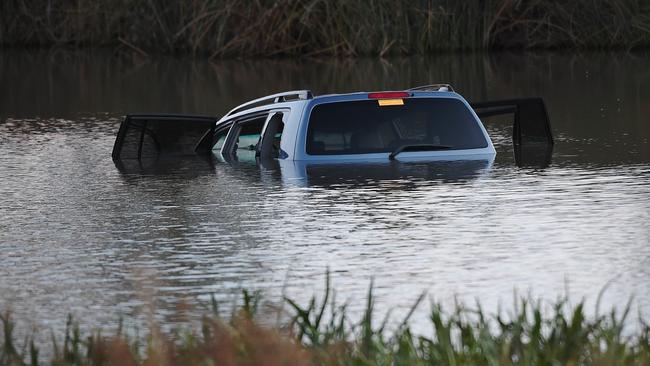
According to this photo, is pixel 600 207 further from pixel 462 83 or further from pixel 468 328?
pixel 462 83

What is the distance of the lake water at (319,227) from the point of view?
10.5m

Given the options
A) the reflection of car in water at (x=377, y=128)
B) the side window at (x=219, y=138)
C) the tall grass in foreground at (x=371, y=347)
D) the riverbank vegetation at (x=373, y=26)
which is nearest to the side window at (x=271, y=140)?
the reflection of car in water at (x=377, y=128)

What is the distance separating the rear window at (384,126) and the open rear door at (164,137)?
2.73m

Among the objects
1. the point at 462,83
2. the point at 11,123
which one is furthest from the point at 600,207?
the point at 462,83

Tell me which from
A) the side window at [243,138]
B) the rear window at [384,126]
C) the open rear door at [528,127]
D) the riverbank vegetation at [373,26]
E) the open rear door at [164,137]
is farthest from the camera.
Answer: the riverbank vegetation at [373,26]

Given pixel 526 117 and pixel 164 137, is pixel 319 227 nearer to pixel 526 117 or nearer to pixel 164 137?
pixel 164 137

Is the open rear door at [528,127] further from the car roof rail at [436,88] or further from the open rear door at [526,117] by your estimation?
the car roof rail at [436,88]

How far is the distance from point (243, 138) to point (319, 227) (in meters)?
5.90

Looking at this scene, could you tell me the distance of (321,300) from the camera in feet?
32.9

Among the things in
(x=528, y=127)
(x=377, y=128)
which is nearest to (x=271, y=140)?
(x=377, y=128)

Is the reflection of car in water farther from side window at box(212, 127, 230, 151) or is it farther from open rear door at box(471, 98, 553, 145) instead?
side window at box(212, 127, 230, 151)

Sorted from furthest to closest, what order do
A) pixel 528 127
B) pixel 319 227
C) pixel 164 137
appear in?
pixel 528 127
pixel 164 137
pixel 319 227

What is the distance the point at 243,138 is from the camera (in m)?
19.3

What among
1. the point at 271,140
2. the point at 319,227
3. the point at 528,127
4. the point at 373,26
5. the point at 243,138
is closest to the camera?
the point at 319,227
